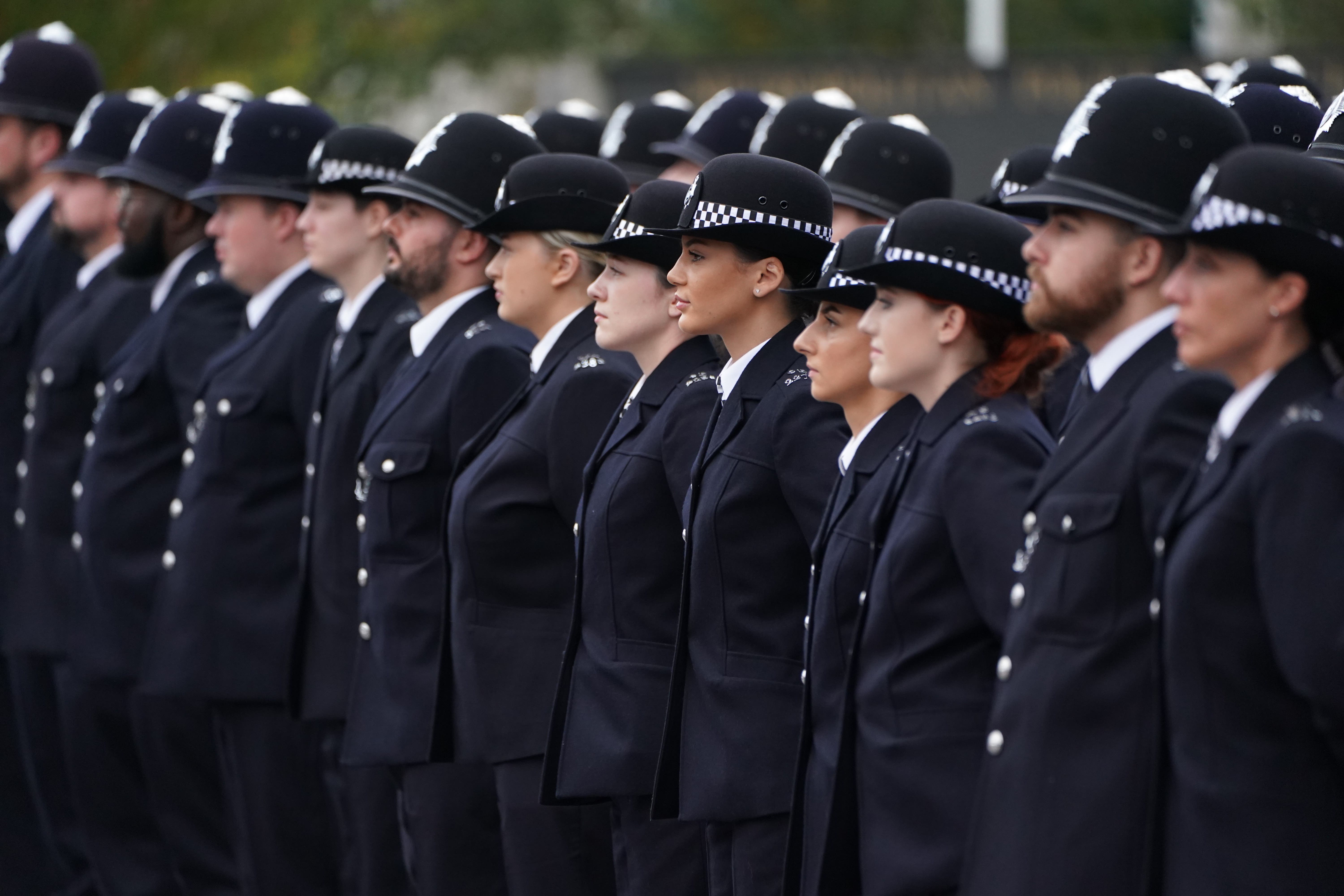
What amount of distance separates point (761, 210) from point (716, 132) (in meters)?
3.20

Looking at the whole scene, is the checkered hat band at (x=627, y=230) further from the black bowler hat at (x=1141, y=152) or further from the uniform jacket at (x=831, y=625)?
the black bowler hat at (x=1141, y=152)

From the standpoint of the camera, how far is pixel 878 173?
6.11 meters

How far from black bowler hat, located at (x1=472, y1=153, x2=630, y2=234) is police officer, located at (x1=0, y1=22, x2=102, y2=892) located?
10.0 feet

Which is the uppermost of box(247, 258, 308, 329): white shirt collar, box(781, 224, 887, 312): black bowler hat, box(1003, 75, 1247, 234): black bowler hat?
box(1003, 75, 1247, 234): black bowler hat

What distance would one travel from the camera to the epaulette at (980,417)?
152 inches

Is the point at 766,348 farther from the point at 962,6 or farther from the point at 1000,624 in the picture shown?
the point at 962,6

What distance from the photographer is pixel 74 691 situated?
711cm

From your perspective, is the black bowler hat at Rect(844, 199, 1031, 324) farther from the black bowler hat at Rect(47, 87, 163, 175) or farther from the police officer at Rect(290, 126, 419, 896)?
the black bowler hat at Rect(47, 87, 163, 175)

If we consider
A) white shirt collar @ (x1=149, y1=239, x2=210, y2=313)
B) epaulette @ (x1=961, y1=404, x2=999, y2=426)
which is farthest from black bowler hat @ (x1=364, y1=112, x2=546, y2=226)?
epaulette @ (x1=961, y1=404, x2=999, y2=426)

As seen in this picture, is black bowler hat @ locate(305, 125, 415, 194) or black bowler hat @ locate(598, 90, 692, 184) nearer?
black bowler hat @ locate(305, 125, 415, 194)

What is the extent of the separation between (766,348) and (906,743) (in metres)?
1.09

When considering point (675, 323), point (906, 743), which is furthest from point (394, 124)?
point (906, 743)

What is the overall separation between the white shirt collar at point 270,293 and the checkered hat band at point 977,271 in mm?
3060

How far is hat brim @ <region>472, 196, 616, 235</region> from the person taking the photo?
17.3ft
